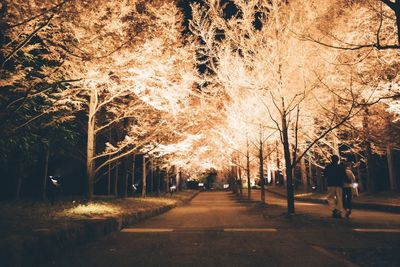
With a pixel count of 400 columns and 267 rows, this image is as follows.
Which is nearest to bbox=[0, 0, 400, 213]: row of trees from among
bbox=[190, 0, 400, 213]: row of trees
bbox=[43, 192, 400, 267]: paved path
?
bbox=[190, 0, 400, 213]: row of trees

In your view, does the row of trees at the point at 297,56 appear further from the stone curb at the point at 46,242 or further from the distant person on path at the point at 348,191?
the stone curb at the point at 46,242

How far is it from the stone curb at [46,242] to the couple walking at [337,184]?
6.31 m

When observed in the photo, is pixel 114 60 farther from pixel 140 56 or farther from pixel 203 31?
pixel 203 31

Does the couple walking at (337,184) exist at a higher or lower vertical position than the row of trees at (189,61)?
lower

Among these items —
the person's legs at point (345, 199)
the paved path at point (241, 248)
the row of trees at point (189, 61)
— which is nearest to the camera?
the paved path at point (241, 248)

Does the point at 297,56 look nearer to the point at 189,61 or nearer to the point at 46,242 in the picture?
the point at 189,61

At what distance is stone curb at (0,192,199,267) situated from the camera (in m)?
4.39

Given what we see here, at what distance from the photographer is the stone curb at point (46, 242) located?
4.39 m

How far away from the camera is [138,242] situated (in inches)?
266

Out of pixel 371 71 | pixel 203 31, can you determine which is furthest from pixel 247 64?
pixel 371 71

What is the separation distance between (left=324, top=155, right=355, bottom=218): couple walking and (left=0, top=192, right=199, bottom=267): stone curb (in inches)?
249

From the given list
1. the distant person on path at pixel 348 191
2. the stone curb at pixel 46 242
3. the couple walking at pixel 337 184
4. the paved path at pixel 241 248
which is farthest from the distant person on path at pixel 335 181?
the stone curb at pixel 46 242

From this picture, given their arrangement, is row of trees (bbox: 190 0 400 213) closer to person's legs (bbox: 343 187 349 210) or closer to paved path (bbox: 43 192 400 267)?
person's legs (bbox: 343 187 349 210)

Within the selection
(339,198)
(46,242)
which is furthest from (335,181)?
(46,242)
